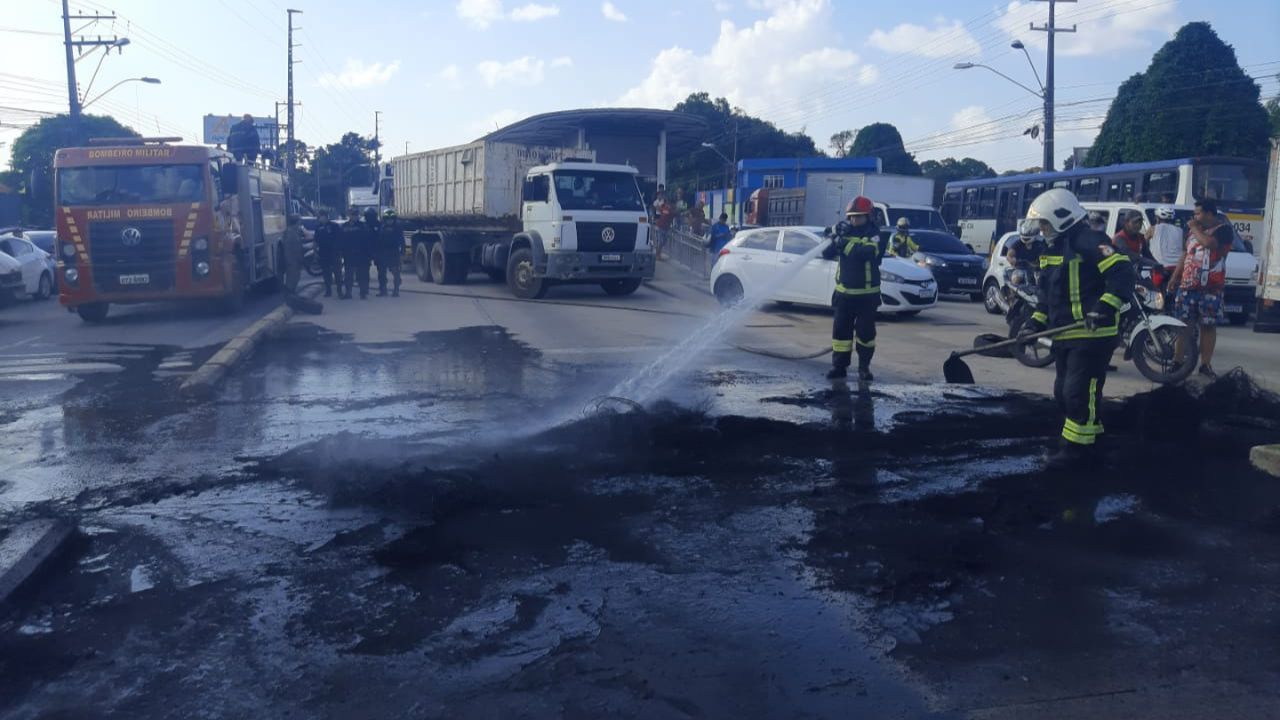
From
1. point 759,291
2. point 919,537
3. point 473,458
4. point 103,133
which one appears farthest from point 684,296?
point 103,133

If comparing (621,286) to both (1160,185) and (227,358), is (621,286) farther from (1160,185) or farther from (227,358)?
(1160,185)

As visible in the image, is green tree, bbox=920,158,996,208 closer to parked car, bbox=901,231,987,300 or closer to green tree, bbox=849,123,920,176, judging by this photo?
green tree, bbox=849,123,920,176

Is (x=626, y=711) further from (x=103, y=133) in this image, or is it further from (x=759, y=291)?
(x=103, y=133)

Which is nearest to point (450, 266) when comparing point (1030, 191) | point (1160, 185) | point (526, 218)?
point (526, 218)

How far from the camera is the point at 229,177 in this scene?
1755cm

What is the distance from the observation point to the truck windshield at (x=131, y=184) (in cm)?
1650

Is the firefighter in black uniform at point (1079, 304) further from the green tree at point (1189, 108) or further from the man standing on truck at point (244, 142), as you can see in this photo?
the green tree at point (1189, 108)

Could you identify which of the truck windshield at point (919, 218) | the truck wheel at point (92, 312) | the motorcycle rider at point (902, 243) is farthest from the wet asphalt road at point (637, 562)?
the truck windshield at point (919, 218)

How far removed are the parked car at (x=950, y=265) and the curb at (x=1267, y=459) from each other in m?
14.9

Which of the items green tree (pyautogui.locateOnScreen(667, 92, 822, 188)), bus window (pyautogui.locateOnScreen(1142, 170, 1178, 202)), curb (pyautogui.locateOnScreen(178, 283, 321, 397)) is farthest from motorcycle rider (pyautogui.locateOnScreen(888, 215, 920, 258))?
green tree (pyautogui.locateOnScreen(667, 92, 822, 188))

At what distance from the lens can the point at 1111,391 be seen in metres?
10.4

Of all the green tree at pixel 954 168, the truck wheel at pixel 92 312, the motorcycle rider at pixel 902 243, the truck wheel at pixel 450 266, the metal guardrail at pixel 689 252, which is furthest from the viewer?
the green tree at pixel 954 168

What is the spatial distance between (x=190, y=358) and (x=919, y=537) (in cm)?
1029

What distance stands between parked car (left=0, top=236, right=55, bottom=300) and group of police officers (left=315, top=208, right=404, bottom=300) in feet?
20.4
